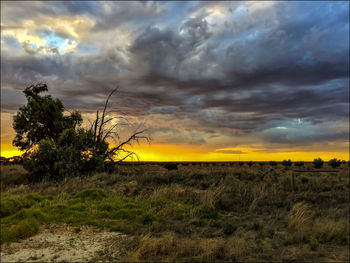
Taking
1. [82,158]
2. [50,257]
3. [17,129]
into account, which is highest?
[17,129]

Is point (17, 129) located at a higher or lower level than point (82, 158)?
higher

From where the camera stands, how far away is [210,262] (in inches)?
247

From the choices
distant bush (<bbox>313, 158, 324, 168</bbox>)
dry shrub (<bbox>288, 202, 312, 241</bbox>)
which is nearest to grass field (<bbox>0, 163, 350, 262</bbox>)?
dry shrub (<bbox>288, 202, 312, 241</bbox>)

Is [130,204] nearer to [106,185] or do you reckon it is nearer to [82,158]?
[106,185]

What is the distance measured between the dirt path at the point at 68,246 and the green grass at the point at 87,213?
427mm

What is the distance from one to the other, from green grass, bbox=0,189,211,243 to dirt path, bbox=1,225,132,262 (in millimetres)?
427

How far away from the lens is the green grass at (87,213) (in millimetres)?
8547

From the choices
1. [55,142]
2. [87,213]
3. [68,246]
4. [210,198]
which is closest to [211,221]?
[210,198]

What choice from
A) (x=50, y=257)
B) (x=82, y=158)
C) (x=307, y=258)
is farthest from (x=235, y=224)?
(x=82, y=158)

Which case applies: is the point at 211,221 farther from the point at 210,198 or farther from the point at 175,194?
the point at 175,194

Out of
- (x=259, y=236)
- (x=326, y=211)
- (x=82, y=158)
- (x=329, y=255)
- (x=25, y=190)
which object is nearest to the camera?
(x=329, y=255)

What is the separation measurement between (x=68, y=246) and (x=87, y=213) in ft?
9.49

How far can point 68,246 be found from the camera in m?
7.32

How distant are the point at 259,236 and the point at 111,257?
13.5ft
